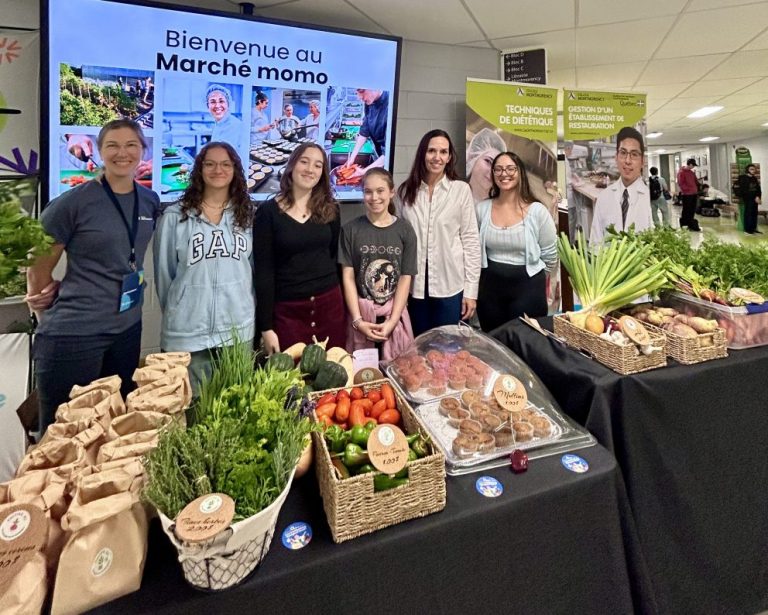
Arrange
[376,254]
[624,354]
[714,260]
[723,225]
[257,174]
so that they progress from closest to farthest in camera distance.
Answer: [624,354] < [714,260] < [376,254] < [257,174] < [723,225]

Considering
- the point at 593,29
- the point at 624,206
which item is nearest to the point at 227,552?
the point at 593,29

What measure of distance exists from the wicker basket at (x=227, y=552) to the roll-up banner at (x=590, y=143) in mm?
3852

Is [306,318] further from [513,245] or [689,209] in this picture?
[689,209]

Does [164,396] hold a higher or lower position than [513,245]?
lower

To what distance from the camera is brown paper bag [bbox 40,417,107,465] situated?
2.62 feet

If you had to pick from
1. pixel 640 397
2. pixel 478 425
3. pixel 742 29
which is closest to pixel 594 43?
pixel 742 29

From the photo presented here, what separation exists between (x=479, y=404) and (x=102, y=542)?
868 millimetres

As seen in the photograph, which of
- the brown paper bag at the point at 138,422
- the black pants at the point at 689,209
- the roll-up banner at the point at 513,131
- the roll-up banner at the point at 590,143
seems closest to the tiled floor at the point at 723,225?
the black pants at the point at 689,209

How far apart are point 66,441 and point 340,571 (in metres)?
0.55

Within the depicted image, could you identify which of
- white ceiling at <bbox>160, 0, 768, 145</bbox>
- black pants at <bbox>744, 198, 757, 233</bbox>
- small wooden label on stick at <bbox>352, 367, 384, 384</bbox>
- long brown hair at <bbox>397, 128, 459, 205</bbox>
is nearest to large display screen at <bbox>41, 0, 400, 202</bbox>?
white ceiling at <bbox>160, 0, 768, 145</bbox>

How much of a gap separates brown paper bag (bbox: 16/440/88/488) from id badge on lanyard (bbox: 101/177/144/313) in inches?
36.2

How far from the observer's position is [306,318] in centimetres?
195

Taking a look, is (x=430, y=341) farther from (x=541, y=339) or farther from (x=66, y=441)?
(x=66, y=441)

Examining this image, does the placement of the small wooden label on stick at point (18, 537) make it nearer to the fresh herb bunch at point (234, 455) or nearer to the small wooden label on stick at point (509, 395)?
the fresh herb bunch at point (234, 455)
